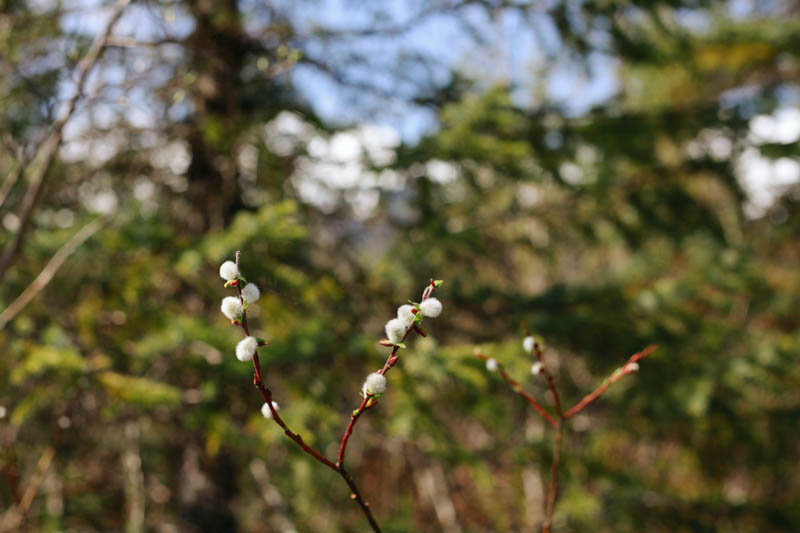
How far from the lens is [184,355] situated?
2.59 metres

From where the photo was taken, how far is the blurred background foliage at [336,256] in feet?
8.38

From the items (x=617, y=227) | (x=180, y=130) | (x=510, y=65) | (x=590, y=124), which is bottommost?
(x=180, y=130)

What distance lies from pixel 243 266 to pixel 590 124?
1930 mm

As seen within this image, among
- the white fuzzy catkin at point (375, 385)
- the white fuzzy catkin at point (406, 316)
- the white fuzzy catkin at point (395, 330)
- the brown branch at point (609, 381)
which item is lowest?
the white fuzzy catkin at point (375, 385)

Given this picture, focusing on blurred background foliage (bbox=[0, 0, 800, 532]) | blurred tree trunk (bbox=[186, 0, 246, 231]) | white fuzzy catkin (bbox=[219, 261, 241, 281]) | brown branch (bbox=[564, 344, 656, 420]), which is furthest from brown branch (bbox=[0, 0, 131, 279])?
brown branch (bbox=[564, 344, 656, 420])

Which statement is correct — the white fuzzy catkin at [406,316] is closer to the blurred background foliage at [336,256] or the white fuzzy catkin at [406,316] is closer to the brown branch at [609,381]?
the brown branch at [609,381]

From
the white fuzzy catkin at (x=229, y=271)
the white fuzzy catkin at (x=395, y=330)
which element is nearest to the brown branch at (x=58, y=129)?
the white fuzzy catkin at (x=229, y=271)

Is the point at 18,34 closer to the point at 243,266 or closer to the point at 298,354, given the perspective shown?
the point at 243,266

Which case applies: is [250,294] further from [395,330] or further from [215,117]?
[215,117]

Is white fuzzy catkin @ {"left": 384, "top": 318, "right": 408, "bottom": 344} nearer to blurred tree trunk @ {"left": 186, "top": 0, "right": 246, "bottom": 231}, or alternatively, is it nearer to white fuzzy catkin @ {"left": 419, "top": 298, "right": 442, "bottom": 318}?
white fuzzy catkin @ {"left": 419, "top": 298, "right": 442, "bottom": 318}

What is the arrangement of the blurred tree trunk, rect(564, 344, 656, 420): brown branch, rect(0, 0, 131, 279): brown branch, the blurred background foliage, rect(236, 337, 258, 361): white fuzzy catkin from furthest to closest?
the blurred tree trunk
the blurred background foliage
rect(0, 0, 131, 279): brown branch
rect(564, 344, 656, 420): brown branch
rect(236, 337, 258, 361): white fuzzy catkin

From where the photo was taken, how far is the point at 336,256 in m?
4.14

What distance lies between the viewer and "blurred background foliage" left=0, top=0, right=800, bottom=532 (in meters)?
2.55

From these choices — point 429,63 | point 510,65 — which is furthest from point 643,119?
point 510,65
